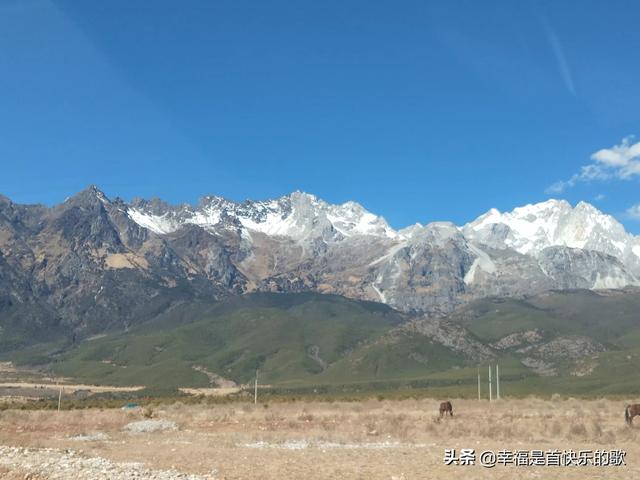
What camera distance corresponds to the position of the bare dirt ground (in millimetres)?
41688

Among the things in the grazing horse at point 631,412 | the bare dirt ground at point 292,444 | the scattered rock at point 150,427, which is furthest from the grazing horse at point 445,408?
the scattered rock at point 150,427

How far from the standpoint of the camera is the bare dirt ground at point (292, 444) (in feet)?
137

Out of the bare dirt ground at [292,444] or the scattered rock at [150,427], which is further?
the scattered rock at [150,427]

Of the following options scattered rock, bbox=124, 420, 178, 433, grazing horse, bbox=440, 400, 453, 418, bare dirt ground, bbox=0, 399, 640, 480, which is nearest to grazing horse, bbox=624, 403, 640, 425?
bare dirt ground, bbox=0, 399, 640, 480

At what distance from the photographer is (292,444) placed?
61375 millimetres

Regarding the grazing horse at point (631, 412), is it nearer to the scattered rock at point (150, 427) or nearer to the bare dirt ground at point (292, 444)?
the bare dirt ground at point (292, 444)

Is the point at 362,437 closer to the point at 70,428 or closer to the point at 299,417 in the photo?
the point at 299,417

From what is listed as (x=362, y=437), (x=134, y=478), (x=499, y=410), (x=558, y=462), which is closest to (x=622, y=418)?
(x=499, y=410)

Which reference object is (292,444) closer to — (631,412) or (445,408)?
(445,408)

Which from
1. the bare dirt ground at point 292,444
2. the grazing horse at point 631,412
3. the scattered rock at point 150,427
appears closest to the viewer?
the bare dirt ground at point 292,444

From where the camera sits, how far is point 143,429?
A: 79125 millimetres

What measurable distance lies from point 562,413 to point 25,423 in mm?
73605

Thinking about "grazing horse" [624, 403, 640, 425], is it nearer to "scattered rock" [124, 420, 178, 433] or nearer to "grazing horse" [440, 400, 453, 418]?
"grazing horse" [440, 400, 453, 418]

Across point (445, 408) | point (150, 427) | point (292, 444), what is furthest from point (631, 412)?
point (150, 427)
